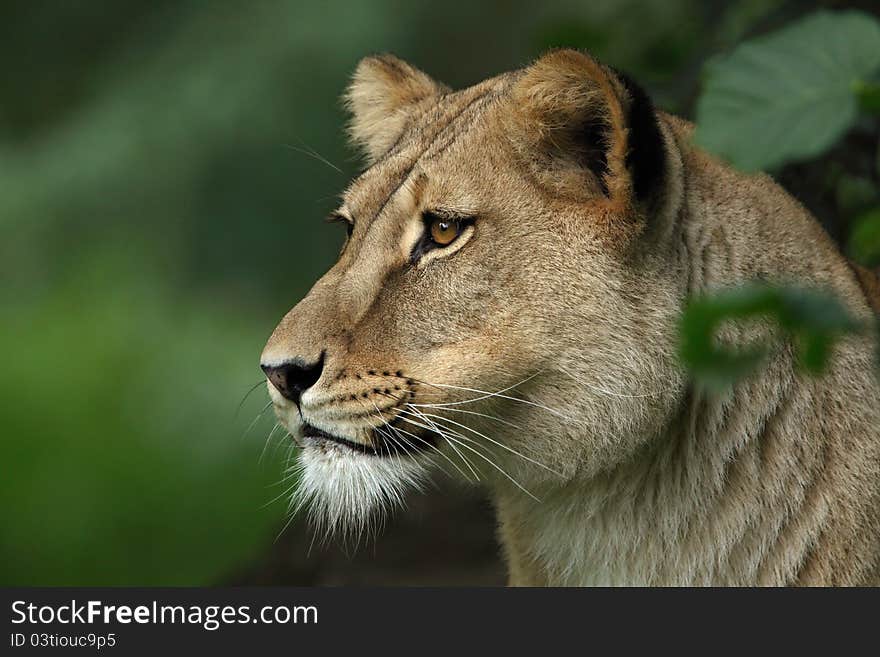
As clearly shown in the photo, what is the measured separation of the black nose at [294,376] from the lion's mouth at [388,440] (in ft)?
0.36

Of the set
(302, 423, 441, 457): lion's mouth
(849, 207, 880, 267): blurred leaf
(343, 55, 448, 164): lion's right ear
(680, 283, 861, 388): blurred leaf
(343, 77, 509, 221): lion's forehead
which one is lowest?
(680, 283, 861, 388): blurred leaf

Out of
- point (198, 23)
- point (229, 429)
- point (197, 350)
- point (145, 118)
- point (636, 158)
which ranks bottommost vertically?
point (636, 158)

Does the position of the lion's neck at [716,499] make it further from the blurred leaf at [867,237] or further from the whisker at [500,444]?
the blurred leaf at [867,237]

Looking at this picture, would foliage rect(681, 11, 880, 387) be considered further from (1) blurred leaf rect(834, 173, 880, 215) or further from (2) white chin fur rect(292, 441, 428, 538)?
(1) blurred leaf rect(834, 173, 880, 215)

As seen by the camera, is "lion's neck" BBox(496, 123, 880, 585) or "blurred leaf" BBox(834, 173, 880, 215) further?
"blurred leaf" BBox(834, 173, 880, 215)

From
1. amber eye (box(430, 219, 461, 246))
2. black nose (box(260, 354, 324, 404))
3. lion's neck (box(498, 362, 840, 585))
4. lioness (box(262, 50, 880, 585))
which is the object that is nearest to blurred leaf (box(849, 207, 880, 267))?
lioness (box(262, 50, 880, 585))

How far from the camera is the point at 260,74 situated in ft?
26.0

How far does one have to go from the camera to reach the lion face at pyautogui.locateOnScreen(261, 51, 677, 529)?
3500 mm

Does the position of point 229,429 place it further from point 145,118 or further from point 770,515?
point 770,515

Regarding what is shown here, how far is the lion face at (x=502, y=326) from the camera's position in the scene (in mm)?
3500

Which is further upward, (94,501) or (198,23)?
(198,23)

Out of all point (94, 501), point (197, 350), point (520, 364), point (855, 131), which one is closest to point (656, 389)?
point (520, 364)

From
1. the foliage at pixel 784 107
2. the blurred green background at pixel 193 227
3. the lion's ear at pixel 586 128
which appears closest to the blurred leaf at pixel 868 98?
the foliage at pixel 784 107

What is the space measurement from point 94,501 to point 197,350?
2.19 meters
